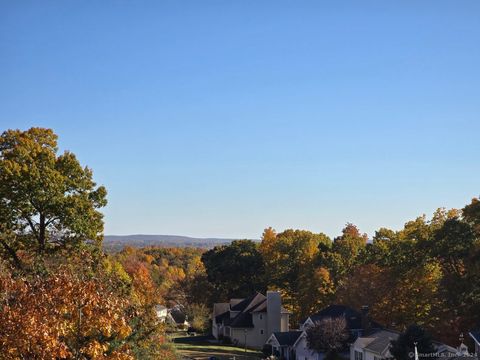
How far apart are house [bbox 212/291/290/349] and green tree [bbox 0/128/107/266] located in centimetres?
3251

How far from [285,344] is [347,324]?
26.3 ft

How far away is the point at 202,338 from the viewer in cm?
7750

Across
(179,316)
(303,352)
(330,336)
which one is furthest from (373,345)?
(179,316)

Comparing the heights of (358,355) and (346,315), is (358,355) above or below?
below

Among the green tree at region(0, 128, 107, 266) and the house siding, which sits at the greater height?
the green tree at region(0, 128, 107, 266)

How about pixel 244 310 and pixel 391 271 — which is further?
pixel 244 310

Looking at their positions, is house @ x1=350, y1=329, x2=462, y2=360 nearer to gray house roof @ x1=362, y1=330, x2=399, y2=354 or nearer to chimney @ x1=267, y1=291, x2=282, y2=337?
gray house roof @ x1=362, y1=330, x2=399, y2=354

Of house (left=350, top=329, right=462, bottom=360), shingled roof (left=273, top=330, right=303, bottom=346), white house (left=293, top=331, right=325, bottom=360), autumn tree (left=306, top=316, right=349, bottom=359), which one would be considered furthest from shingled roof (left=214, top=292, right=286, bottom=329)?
house (left=350, top=329, right=462, bottom=360)

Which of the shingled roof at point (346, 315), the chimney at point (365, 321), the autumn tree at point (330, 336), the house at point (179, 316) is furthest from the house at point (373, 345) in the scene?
the house at point (179, 316)

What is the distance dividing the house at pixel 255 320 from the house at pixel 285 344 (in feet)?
24.4

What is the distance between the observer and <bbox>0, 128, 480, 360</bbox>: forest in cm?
1395

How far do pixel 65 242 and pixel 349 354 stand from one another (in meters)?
25.4

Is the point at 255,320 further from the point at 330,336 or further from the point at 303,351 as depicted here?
the point at 330,336

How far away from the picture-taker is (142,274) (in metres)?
49.2
